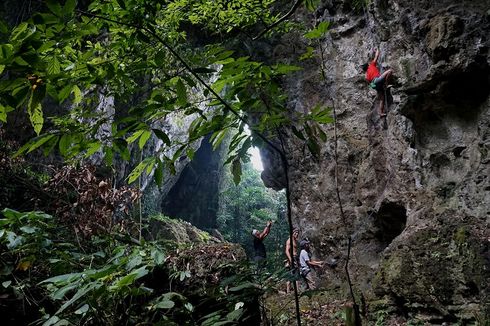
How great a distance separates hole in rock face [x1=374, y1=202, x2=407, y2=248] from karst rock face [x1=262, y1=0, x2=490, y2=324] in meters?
0.02

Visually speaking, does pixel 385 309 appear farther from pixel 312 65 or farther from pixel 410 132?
pixel 312 65

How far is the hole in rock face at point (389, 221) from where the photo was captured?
23.8 ft

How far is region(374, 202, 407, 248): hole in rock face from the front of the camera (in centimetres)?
725

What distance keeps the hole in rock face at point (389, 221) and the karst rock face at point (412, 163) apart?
0.02m

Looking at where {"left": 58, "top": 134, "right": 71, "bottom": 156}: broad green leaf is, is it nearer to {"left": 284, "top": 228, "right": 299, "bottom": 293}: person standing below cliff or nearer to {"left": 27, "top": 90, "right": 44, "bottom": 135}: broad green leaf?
{"left": 27, "top": 90, "right": 44, "bottom": 135}: broad green leaf

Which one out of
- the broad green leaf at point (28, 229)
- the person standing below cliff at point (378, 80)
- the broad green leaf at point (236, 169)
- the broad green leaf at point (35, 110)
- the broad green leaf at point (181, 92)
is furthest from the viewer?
the person standing below cliff at point (378, 80)

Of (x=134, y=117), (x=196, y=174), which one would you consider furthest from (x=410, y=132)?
(x=196, y=174)

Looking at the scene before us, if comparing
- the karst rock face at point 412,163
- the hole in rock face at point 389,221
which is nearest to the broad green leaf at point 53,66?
the karst rock face at point 412,163

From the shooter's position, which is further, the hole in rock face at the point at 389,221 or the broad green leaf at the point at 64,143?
the hole in rock face at the point at 389,221

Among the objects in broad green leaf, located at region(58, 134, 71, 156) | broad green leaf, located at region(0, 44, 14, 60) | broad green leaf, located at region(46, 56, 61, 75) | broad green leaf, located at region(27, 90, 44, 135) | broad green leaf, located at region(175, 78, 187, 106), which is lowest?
broad green leaf, located at region(58, 134, 71, 156)

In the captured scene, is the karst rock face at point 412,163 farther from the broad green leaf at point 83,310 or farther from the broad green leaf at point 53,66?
the broad green leaf at point 83,310

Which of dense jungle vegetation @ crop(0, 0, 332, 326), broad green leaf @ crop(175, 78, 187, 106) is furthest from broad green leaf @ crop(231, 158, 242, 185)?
broad green leaf @ crop(175, 78, 187, 106)

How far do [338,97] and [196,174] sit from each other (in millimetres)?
13797

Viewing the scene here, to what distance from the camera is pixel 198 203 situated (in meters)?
22.1
